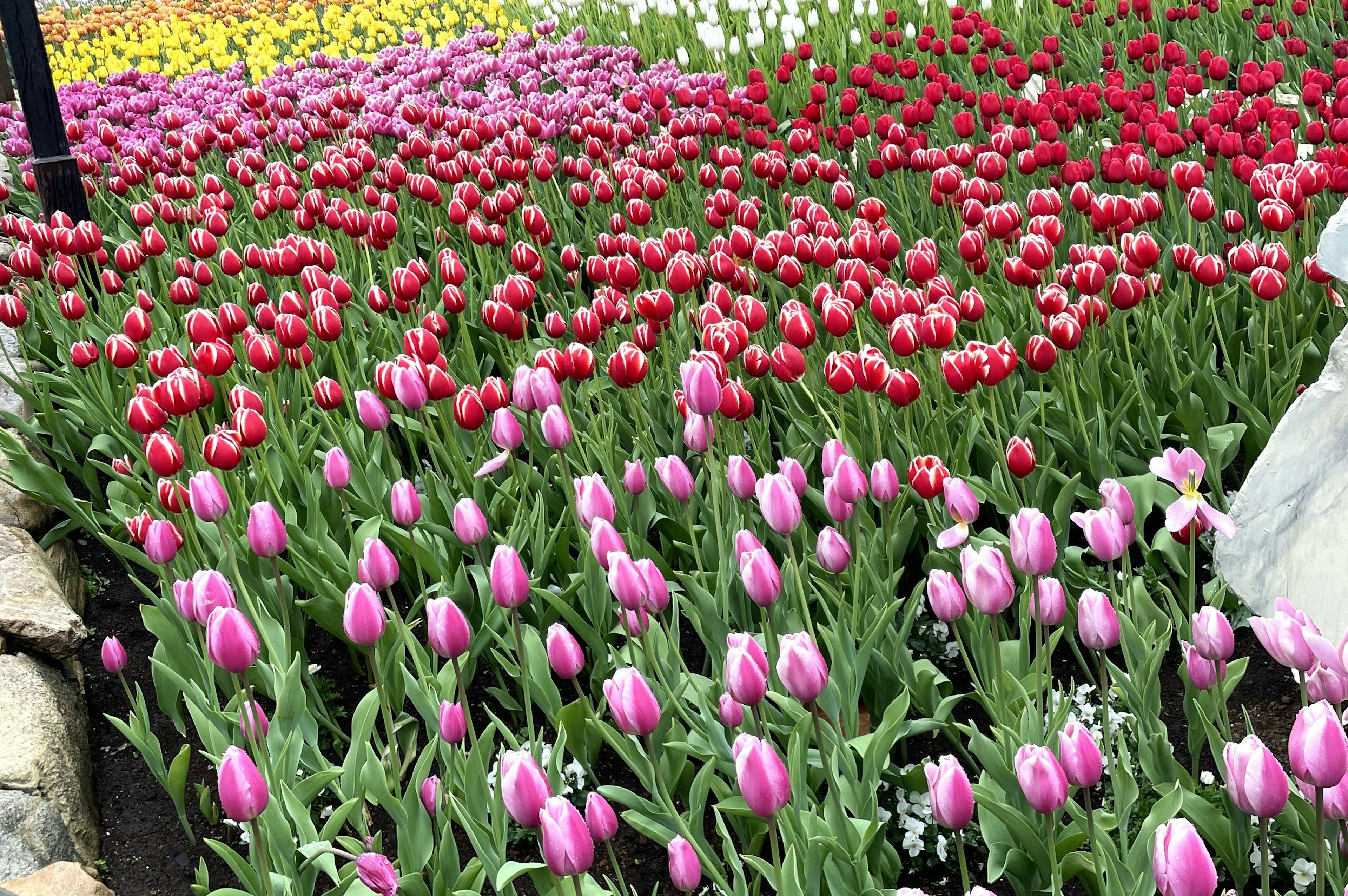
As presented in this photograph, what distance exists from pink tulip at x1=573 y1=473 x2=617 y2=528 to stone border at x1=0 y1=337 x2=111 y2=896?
120cm

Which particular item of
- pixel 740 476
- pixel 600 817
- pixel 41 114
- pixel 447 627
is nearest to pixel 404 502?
pixel 447 627

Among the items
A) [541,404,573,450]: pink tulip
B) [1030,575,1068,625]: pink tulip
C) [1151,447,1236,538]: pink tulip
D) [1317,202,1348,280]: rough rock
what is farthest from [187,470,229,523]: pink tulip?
[1317,202,1348,280]: rough rock

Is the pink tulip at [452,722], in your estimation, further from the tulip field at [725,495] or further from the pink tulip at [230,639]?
the pink tulip at [230,639]

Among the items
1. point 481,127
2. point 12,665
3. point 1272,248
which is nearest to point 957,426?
point 1272,248

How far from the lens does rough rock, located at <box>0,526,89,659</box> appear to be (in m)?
3.23

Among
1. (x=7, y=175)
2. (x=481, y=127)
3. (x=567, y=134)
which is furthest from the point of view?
(x=7, y=175)

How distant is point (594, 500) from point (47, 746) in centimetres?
140

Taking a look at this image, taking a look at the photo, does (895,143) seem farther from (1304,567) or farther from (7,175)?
(7,175)

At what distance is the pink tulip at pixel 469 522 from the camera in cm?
268

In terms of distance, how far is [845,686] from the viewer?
8.77 ft

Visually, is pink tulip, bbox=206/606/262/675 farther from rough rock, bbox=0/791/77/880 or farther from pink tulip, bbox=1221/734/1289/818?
pink tulip, bbox=1221/734/1289/818

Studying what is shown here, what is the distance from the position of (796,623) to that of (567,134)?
5.14 metres

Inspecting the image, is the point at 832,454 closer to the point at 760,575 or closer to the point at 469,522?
the point at 760,575

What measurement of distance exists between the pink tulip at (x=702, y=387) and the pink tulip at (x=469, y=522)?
1.66ft
